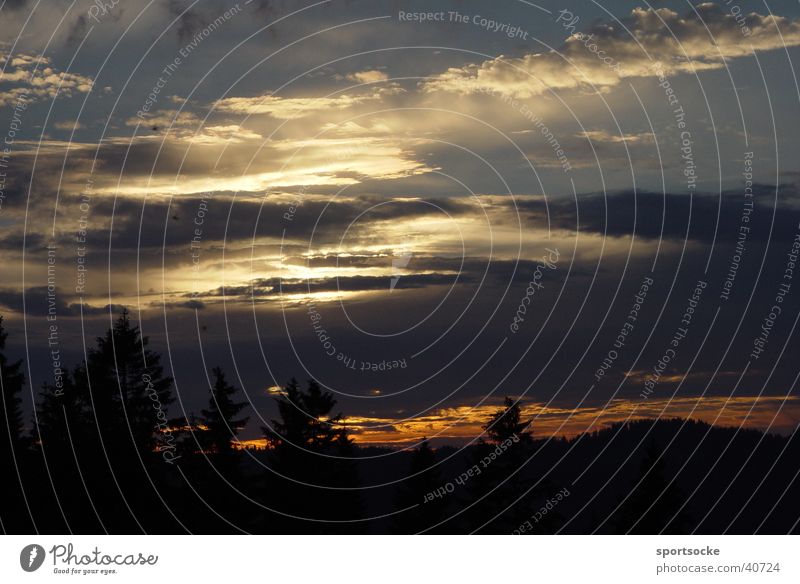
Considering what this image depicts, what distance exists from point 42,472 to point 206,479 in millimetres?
9638

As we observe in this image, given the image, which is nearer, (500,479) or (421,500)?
(500,479)

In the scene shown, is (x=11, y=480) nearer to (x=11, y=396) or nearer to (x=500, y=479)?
(x=11, y=396)

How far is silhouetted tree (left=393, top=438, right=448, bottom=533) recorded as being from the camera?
8225 cm
